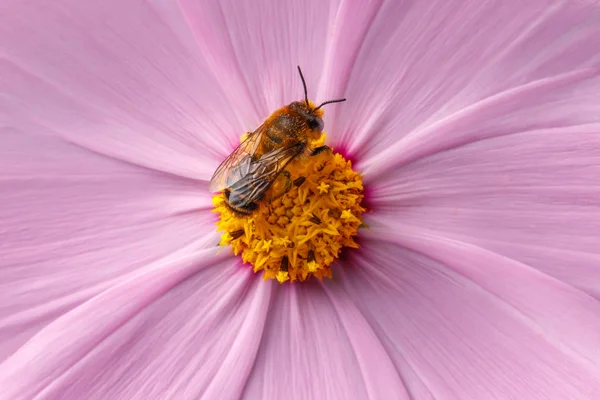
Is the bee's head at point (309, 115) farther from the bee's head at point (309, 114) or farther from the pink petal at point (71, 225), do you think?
the pink petal at point (71, 225)

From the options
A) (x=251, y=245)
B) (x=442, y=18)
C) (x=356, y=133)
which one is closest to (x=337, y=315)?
(x=251, y=245)

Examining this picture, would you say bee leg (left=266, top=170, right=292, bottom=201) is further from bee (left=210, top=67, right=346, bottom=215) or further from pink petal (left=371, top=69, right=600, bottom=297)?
pink petal (left=371, top=69, right=600, bottom=297)

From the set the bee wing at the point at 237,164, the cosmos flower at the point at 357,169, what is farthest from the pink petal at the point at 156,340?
the bee wing at the point at 237,164

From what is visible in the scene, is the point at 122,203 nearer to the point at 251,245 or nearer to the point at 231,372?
the point at 251,245

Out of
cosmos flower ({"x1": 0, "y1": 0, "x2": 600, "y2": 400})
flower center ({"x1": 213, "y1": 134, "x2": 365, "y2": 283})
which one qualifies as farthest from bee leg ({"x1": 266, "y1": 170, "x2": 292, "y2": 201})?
cosmos flower ({"x1": 0, "y1": 0, "x2": 600, "y2": 400})

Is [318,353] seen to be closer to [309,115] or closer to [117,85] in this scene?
[309,115]
